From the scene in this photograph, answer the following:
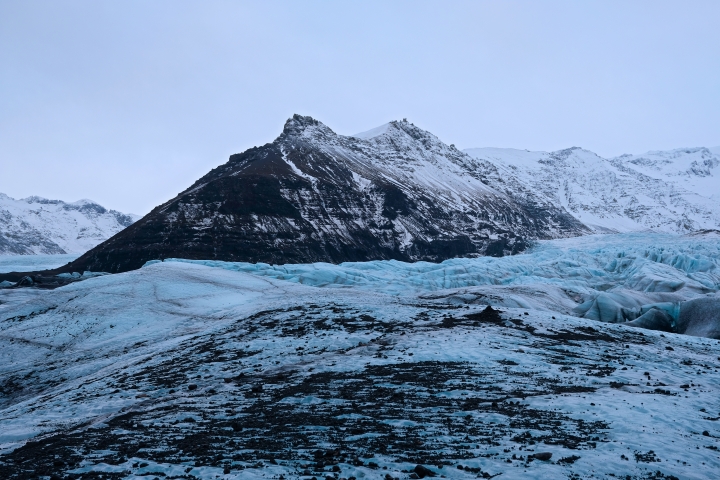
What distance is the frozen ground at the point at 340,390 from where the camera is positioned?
14195mm

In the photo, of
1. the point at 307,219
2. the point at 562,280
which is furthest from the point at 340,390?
the point at 307,219

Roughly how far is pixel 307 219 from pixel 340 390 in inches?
4883

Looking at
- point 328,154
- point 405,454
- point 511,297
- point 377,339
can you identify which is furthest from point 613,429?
point 328,154

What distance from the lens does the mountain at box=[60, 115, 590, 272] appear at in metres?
128

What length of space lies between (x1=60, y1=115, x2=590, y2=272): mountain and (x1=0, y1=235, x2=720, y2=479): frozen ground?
2874 inches

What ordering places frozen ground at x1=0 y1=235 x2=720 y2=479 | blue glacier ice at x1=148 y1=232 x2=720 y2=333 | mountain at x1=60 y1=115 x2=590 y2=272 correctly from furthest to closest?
mountain at x1=60 y1=115 x2=590 y2=272, blue glacier ice at x1=148 y1=232 x2=720 y2=333, frozen ground at x1=0 y1=235 x2=720 y2=479

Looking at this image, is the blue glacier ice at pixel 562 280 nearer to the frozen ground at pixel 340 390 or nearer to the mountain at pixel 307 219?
the frozen ground at pixel 340 390

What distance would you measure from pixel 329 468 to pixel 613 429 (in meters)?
9.44

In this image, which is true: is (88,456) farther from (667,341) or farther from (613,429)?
(667,341)

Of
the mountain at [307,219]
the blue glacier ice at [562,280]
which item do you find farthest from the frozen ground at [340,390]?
the mountain at [307,219]

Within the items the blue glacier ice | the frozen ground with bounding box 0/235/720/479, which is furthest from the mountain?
the frozen ground with bounding box 0/235/720/479

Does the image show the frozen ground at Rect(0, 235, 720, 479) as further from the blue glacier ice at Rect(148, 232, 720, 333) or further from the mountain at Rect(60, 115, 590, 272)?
the mountain at Rect(60, 115, 590, 272)

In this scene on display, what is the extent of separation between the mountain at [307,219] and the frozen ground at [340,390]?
72988 millimetres

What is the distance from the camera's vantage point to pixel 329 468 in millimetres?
13328
